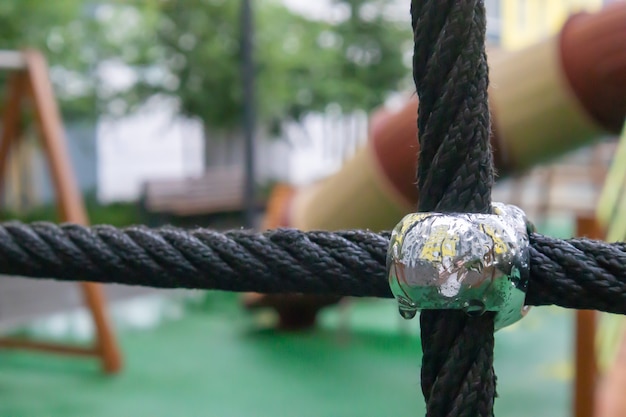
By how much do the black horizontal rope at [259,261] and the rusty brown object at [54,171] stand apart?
8.57ft

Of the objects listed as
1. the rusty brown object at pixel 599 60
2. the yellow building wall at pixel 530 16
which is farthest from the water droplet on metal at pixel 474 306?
the yellow building wall at pixel 530 16

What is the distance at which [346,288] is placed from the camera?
36 cm

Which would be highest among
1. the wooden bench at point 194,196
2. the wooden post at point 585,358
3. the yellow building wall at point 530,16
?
the yellow building wall at point 530,16

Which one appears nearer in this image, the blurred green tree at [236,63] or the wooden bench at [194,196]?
the wooden bench at [194,196]

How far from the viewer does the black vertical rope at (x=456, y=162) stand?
31 cm

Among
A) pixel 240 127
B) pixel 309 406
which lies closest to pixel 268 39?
pixel 240 127

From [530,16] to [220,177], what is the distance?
16.6ft

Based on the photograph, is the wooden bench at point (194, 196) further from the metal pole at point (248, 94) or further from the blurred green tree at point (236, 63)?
the metal pole at point (248, 94)

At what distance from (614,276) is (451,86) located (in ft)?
0.37

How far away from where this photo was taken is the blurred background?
2.76 metres

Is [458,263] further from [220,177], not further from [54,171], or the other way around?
[220,177]

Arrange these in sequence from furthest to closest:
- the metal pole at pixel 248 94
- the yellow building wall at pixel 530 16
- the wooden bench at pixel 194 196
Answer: the yellow building wall at pixel 530 16, the wooden bench at pixel 194 196, the metal pole at pixel 248 94

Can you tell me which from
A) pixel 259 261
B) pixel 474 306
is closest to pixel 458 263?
pixel 474 306

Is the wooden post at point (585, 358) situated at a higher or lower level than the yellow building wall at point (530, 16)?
lower
